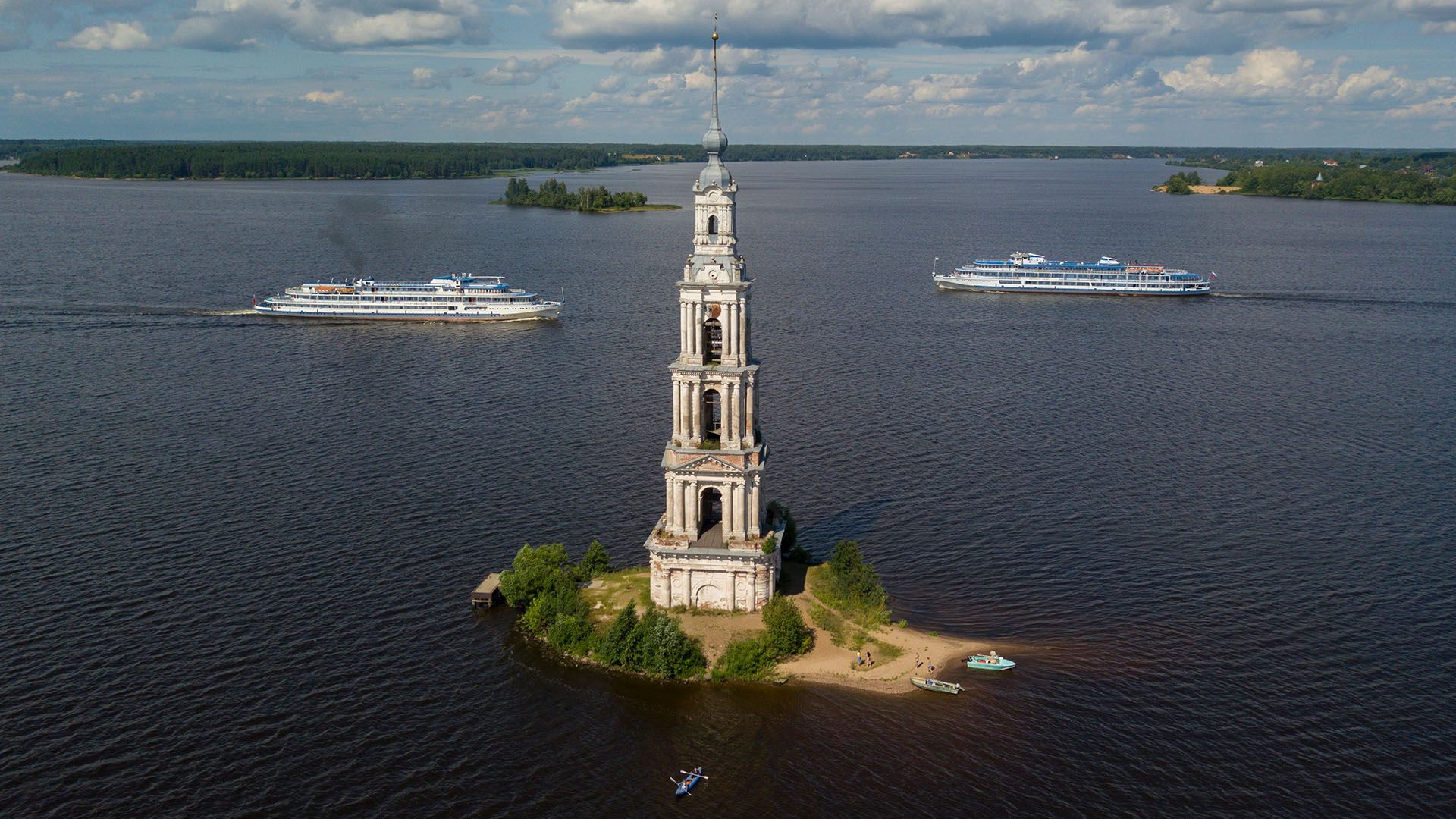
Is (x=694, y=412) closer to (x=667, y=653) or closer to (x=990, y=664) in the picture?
(x=667, y=653)

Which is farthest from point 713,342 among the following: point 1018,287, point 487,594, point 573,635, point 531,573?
point 1018,287

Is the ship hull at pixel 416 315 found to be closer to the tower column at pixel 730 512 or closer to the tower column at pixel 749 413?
the tower column at pixel 749 413

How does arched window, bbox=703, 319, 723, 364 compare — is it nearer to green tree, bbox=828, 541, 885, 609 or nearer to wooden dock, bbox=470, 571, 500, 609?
green tree, bbox=828, 541, 885, 609

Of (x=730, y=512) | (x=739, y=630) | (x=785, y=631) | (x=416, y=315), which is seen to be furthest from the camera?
(x=416, y=315)

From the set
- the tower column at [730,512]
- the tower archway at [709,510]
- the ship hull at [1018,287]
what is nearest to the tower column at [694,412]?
the tower archway at [709,510]

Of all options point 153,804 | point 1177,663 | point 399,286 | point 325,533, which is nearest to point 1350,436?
point 1177,663

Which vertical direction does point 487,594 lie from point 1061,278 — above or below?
below

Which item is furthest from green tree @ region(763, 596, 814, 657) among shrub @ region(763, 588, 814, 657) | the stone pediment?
the stone pediment
